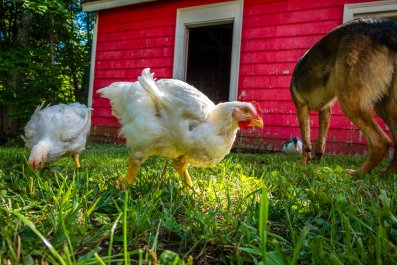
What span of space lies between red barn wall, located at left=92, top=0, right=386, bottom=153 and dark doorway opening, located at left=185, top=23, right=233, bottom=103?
390 cm

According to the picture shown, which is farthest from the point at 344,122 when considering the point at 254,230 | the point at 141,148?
the point at 254,230

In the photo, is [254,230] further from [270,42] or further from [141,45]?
[141,45]

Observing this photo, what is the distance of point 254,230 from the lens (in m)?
1.37

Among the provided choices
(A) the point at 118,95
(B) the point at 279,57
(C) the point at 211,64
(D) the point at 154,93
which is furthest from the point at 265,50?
(C) the point at 211,64

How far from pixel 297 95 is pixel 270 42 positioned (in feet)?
9.03

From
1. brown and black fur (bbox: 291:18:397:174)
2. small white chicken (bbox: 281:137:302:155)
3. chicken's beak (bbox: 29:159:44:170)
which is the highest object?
brown and black fur (bbox: 291:18:397:174)

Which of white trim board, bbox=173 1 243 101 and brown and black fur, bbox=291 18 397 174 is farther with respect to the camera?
white trim board, bbox=173 1 243 101

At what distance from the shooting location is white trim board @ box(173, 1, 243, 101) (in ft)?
24.8

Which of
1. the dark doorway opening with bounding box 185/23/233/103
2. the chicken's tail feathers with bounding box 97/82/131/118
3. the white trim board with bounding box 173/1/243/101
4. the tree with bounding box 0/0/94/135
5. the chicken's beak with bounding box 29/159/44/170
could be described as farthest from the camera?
the dark doorway opening with bounding box 185/23/233/103

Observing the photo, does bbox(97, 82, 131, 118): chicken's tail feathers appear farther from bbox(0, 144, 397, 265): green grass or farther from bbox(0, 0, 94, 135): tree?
bbox(0, 0, 94, 135): tree

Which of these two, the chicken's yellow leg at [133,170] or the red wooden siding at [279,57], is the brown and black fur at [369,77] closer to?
the chicken's yellow leg at [133,170]

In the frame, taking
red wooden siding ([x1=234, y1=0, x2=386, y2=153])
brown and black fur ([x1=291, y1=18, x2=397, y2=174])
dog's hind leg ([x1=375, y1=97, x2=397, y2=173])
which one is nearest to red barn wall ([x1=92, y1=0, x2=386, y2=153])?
red wooden siding ([x1=234, y1=0, x2=386, y2=153])

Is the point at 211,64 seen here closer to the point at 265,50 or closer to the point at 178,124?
the point at 265,50

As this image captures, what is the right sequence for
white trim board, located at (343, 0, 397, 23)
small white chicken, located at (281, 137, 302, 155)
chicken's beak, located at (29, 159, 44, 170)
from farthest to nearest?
small white chicken, located at (281, 137, 302, 155), white trim board, located at (343, 0, 397, 23), chicken's beak, located at (29, 159, 44, 170)
